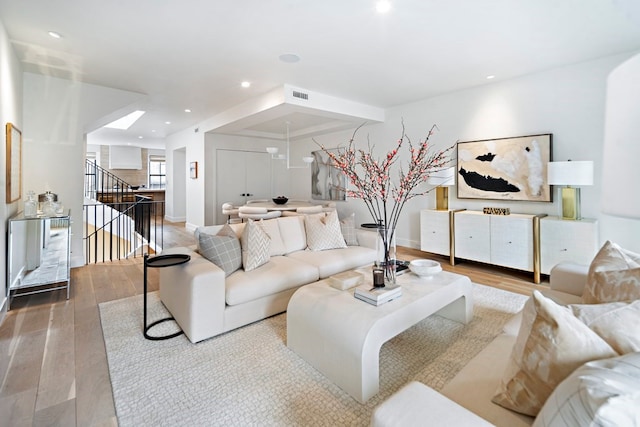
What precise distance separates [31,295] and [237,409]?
10.6 feet

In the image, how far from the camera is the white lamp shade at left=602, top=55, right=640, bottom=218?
21.6 inches

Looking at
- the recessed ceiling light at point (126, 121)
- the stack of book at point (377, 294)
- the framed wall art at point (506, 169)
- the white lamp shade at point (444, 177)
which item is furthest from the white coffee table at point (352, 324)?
the recessed ceiling light at point (126, 121)

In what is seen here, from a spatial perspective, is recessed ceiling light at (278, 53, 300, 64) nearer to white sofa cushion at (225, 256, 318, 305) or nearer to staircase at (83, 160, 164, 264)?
white sofa cushion at (225, 256, 318, 305)

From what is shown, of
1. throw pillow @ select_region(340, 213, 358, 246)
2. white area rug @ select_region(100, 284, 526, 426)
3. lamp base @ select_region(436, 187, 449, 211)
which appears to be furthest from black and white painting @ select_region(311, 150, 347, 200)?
white area rug @ select_region(100, 284, 526, 426)

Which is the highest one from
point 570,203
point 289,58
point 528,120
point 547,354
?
point 289,58

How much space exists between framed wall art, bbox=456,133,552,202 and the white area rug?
2110 mm

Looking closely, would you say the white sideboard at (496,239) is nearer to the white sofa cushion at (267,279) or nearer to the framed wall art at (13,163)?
the white sofa cushion at (267,279)

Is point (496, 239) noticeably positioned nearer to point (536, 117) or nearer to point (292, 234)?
point (536, 117)

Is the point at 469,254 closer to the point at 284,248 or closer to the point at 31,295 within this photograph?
the point at 284,248

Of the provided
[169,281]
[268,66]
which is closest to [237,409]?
[169,281]

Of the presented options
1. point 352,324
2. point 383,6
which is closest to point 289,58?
→ point 383,6

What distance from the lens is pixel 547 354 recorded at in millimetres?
881

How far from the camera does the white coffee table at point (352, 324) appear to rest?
1.72 metres

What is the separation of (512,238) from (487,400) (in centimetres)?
342
